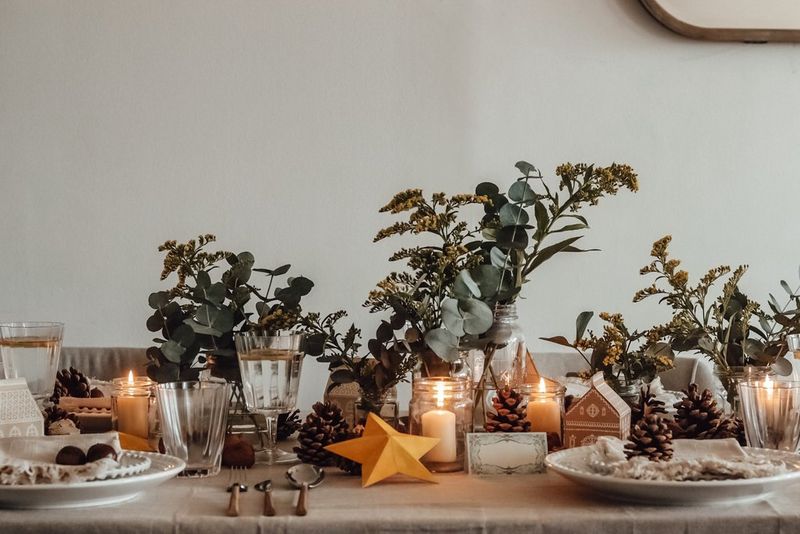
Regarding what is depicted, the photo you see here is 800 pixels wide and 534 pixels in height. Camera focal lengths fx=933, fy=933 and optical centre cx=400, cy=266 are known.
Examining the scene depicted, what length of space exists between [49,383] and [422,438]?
54 centimetres

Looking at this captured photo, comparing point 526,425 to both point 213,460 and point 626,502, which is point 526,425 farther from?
point 213,460

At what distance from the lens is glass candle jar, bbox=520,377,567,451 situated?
1.16 metres

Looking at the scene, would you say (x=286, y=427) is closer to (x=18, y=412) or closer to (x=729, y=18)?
(x=18, y=412)

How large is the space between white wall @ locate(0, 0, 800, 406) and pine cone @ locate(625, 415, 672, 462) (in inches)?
67.0

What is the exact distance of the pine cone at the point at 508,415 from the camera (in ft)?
3.56

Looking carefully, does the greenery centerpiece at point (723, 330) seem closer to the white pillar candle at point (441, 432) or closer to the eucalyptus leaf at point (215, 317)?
the white pillar candle at point (441, 432)

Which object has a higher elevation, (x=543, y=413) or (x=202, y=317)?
(x=202, y=317)

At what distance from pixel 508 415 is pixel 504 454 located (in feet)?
0.19

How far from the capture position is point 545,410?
3.81 ft

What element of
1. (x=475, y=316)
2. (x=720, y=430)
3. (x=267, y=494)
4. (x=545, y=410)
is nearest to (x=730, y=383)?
(x=720, y=430)

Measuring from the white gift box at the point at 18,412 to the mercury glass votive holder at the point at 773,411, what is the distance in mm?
818

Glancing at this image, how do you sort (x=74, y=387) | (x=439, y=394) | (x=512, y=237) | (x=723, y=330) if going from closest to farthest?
(x=439, y=394) → (x=512, y=237) → (x=723, y=330) → (x=74, y=387)

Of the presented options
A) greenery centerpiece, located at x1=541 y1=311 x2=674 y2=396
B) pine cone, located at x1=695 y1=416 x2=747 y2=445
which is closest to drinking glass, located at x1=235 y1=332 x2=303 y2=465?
greenery centerpiece, located at x1=541 y1=311 x2=674 y2=396

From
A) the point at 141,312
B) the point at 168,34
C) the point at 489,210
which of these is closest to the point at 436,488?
the point at 489,210
